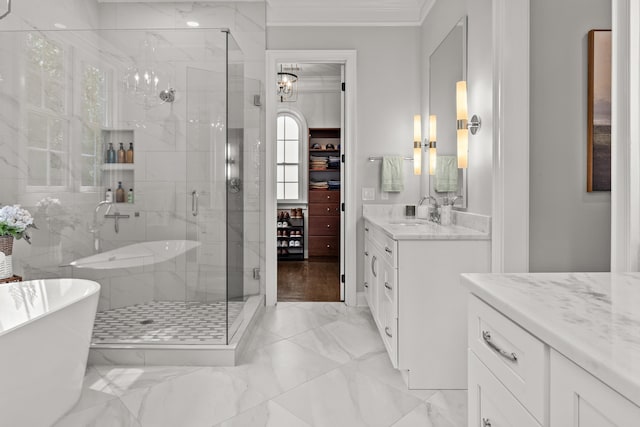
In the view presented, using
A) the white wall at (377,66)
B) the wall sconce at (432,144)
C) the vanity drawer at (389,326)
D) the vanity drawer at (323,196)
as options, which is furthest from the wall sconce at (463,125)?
the vanity drawer at (323,196)

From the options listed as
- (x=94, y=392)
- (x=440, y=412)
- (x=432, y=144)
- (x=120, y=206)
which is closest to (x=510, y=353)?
(x=440, y=412)

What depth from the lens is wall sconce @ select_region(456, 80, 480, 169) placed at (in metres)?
2.68

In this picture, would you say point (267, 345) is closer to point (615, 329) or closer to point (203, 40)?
point (203, 40)

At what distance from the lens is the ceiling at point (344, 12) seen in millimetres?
3873

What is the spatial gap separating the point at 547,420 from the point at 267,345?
245cm

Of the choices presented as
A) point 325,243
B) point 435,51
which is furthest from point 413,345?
point 325,243

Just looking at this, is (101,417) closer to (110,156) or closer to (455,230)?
(110,156)

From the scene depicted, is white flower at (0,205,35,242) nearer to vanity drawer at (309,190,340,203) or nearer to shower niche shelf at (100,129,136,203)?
shower niche shelf at (100,129,136,203)

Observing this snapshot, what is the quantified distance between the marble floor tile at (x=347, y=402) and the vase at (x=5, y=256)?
186 centimetres

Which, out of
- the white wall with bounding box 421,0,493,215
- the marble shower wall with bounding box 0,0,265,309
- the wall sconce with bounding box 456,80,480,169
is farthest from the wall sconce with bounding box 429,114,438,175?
the marble shower wall with bounding box 0,0,265,309

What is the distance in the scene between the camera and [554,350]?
73cm

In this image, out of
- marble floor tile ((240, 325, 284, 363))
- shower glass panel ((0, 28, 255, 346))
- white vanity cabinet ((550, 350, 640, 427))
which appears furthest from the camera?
shower glass panel ((0, 28, 255, 346))

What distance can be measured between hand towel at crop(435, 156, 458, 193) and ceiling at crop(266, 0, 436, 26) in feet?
5.17

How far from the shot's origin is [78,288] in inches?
94.3
